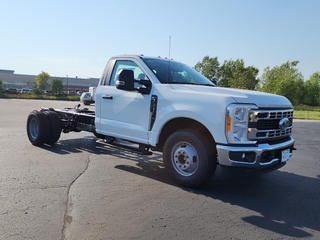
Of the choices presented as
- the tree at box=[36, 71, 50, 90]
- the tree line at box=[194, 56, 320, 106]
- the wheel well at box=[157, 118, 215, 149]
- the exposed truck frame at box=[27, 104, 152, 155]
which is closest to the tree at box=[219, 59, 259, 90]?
the tree line at box=[194, 56, 320, 106]

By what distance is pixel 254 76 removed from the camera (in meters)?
67.0

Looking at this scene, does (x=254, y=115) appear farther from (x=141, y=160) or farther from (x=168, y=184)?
(x=141, y=160)

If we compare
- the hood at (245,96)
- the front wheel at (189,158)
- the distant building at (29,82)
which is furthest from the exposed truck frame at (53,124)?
the distant building at (29,82)

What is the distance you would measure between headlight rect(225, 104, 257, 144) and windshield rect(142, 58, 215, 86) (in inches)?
62.2

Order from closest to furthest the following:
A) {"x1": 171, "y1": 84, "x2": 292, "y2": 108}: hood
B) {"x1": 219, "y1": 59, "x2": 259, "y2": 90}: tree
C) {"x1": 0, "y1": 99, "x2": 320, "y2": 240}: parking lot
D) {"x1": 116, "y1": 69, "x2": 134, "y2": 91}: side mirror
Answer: {"x1": 0, "y1": 99, "x2": 320, "y2": 240}: parking lot, {"x1": 171, "y1": 84, "x2": 292, "y2": 108}: hood, {"x1": 116, "y1": 69, "x2": 134, "y2": 91}: side mirror, {"x1": 219, "y1": 59, "x2": 259, "y2": 90}: tree

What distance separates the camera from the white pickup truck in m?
4.31

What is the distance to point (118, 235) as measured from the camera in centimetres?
322

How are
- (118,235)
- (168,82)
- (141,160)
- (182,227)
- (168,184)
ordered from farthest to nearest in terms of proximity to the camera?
(141,160) → (168,82) → (168,184) → (182,227) → (118,235)

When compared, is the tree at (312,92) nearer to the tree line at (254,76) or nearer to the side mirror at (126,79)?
the tree line at (254,76)

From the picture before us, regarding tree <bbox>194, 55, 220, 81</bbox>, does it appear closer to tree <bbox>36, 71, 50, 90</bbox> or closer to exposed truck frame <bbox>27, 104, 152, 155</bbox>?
tree <bbox>36, 71, 50, 90</bbox>

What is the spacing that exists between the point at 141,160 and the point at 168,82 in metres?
2.14

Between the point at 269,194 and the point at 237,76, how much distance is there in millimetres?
60893

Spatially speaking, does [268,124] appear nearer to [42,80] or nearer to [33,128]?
[33,128]

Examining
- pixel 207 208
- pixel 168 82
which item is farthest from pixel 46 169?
pixel 207 208
